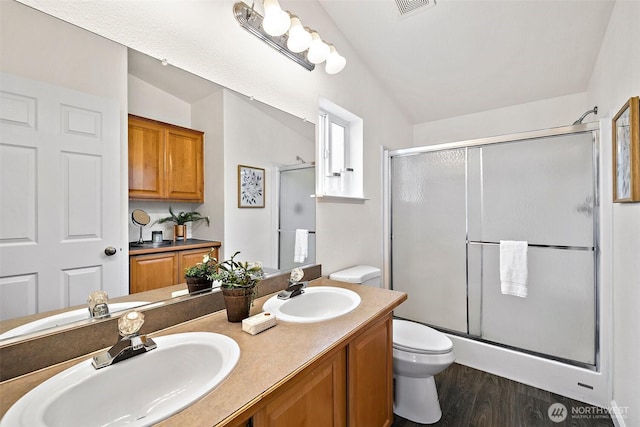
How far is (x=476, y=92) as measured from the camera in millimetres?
2578

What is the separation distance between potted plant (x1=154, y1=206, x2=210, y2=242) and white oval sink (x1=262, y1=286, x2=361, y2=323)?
48 centimetres

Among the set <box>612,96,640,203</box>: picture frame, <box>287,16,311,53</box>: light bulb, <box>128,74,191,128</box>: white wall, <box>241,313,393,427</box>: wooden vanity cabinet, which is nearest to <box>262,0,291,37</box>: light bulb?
<box>287,16,311,53</box>: light bulb

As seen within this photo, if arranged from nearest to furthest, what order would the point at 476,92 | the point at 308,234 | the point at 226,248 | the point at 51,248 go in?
the point at 51,248, the point at 226,248, the point at 308,234, the point at 476,92

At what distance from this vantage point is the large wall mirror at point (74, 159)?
749 millimetres

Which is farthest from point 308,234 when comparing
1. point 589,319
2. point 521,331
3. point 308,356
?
point 589,319

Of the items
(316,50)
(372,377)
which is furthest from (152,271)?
(316,50)

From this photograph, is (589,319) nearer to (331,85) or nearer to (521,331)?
(521,331)

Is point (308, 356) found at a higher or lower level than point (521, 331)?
higher

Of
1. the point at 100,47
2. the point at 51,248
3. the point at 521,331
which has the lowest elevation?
the point at 521,331

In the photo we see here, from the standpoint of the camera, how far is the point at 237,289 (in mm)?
1097

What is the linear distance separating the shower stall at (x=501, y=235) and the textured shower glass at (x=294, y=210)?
113 centimetres

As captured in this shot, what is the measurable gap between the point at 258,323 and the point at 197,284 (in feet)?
1.11

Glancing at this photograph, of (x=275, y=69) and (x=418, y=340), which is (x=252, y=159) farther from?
(x=418, y=340)

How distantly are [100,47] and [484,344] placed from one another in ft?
9.21
